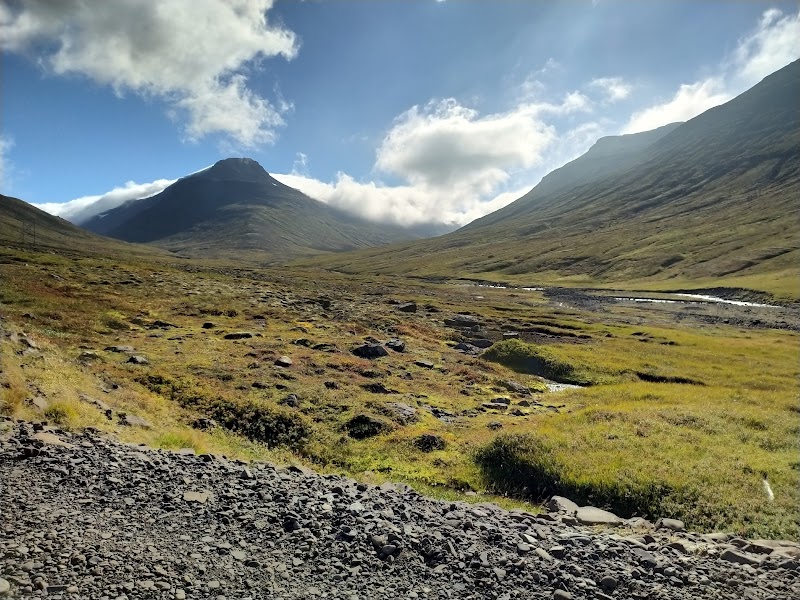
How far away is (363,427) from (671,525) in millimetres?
13198

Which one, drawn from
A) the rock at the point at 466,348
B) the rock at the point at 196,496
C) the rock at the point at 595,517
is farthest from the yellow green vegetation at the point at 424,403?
the rock at the point at 196,496

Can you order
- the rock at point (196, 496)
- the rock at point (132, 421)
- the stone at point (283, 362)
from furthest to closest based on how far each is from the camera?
1. the stone at point (283, 362)
2. the rock at point (132, 421)
3. the rock at point (196, 496)

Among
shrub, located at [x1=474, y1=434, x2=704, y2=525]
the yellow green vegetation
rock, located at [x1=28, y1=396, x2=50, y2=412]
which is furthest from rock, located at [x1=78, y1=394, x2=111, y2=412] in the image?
shrub, located at [x1=474, y1=434, x2=704, y2=525]

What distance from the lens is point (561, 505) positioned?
1494 centimetres

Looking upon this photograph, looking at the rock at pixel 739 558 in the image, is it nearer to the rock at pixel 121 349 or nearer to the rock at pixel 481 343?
the rock at pixel 121 349

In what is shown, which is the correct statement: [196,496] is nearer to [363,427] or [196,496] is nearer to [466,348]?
[363,427]

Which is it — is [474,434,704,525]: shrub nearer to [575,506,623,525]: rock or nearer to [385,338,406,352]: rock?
[575,506,623,525]: rock

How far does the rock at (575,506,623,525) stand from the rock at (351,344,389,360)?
25.1 meters

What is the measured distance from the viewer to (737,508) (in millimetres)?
14258

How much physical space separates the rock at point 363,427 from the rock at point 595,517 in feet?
33.6

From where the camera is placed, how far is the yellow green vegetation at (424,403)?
16.2 m

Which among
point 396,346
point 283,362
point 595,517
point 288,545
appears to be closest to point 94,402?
point 288,545

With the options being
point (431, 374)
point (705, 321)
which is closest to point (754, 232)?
point (705, 321)

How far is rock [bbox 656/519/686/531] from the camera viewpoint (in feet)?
42.6
